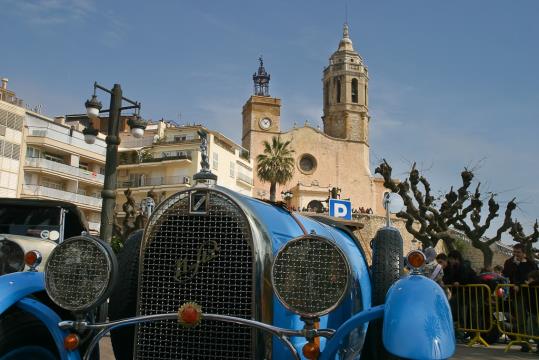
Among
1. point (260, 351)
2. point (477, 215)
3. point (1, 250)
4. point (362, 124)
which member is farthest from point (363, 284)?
point (362, 124)

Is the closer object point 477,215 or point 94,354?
point 94,354

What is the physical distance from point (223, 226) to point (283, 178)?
52.4 meters

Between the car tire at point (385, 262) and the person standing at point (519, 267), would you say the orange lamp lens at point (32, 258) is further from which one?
the person standing at point (519, 267)

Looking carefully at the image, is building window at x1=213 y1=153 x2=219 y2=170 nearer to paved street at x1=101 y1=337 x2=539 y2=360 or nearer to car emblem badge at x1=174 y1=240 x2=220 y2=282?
paved street at x1=101 y1=337 x2=539 y2=360

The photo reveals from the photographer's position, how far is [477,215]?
2286 centimetres

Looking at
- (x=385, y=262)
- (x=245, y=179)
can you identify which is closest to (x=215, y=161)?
(x=245, y=179)

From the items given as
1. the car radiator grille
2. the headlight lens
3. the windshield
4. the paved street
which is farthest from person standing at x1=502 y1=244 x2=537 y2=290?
the headlight lens

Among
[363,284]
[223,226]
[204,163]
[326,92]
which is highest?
[326,92]

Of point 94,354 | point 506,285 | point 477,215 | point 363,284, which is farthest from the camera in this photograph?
point 477,215

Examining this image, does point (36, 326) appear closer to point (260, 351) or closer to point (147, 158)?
point (260, 351)

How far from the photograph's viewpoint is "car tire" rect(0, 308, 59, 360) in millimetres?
3551

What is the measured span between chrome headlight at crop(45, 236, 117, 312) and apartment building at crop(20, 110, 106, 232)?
37.2m

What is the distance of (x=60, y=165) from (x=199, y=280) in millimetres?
40800

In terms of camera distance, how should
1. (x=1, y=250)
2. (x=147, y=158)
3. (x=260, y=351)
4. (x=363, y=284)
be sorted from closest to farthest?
(x=260, y=351)
(x=363, y=284)
(x=1, y=250)
(x=147, y=158)
